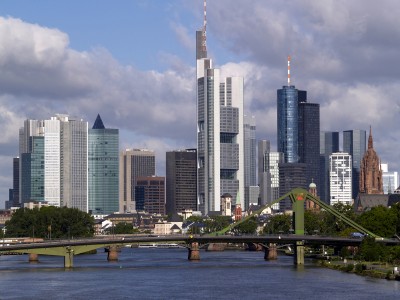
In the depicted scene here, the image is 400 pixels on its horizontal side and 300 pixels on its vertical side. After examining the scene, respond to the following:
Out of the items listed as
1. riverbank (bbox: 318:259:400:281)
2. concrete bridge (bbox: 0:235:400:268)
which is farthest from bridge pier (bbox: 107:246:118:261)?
riverbank (bbox: 318:259:400:281)

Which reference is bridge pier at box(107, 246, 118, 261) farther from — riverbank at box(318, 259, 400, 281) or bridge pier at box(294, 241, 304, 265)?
riverbank at box(318, 259, 400, 281)

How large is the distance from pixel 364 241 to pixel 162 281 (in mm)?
36483

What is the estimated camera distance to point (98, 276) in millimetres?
120938

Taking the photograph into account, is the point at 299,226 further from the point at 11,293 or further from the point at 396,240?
the point at 11,293

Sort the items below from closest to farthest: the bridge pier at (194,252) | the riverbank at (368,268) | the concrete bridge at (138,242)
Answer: the riverbank at (368,268), the concrete bridge at (138,242), the bridge pier at (194,252)

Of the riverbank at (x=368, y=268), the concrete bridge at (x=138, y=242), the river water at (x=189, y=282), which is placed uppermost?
the concrete bridge at (x=138, y=242)

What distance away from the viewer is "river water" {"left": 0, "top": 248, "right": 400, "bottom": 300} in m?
98.0

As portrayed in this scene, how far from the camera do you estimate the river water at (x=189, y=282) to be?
9800 centimetres

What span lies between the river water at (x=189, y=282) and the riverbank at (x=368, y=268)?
1217 mm

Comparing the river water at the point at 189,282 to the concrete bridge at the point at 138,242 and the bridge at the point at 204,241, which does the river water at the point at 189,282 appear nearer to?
the concrete bridge at the point at 138,242

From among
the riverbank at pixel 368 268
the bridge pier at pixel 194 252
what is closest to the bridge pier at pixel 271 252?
the bridge pier at pixel 194 252

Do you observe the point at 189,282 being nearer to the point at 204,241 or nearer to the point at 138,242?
the point at 138,242

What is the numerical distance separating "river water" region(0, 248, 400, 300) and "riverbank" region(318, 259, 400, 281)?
47.9 inches

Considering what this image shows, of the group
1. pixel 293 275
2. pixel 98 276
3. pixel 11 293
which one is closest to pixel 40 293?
pixel 11 293
